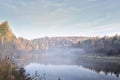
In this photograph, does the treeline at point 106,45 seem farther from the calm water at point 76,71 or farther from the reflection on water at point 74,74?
the reflection on water at point 74,74

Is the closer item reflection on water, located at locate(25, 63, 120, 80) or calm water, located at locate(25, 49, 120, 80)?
reflection on water, located at locate(25, 63, 120, 80)

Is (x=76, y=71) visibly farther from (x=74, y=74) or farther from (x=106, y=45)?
(x=106, y=45)

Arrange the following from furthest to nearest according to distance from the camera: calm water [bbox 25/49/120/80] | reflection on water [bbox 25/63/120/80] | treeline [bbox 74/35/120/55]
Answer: treeline [bbox 74/35/120/55], calm water [bbox 25/49/120/80], reflection on water [bbox 25/63/120/80]

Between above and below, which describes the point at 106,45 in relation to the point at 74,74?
above

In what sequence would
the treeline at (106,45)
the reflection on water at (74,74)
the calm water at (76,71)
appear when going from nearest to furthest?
the reflection on water at (74,74), the calm water at (76,71), the treeline at (106,45)

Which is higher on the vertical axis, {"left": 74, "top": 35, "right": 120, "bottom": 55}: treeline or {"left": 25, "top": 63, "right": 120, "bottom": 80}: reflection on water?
{"left": 74, "top": 35, "right": 120, "bottom": 55}: treeline

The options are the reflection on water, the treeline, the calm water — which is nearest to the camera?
the reflection on water

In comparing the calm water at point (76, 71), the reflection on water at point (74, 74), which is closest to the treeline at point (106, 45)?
the calm water at point (76, 71)

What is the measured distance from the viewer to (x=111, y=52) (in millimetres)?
129375

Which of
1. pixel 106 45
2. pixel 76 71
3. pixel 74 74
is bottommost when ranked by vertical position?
pixel 76 71

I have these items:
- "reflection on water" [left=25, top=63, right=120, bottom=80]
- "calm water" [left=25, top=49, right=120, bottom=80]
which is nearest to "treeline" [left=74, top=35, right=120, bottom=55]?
"calm water" [left=25, top=49, right=120, bottom=80]

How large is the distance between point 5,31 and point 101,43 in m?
92.1

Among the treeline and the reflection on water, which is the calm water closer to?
the reflection on water

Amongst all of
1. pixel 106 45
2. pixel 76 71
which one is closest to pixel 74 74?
pixel 76 71
